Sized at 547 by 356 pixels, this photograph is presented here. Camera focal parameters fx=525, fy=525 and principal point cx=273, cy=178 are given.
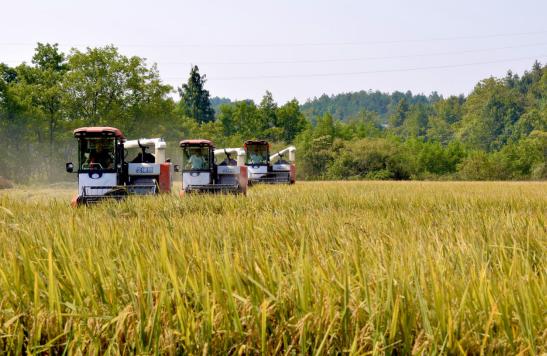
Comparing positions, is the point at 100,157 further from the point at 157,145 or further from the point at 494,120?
the point at 494,120

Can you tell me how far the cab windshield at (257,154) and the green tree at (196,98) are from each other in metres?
71.5

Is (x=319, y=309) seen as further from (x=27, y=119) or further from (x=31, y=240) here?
(x=27, y=119)

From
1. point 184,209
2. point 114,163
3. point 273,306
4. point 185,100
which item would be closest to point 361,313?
point 273,306

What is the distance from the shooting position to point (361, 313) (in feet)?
7.41

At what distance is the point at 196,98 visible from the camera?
101562 mm

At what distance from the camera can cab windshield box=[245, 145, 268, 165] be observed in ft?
98.5

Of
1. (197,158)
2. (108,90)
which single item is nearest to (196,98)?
(108,90)

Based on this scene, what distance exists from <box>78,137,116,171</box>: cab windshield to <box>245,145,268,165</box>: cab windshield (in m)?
15.0

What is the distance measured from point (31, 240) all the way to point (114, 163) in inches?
455

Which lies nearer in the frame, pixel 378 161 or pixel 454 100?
pixel 378 161

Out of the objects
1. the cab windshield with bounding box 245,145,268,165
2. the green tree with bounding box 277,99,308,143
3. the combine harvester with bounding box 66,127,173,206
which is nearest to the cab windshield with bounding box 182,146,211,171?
the combine harvester with bounding box 66,127,173,206

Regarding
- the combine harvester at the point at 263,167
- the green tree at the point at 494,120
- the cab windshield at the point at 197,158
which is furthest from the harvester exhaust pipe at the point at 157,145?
the green tree at the point at 494,120

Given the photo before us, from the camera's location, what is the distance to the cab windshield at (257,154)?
30.0 metres

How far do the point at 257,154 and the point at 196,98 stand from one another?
243 feet
